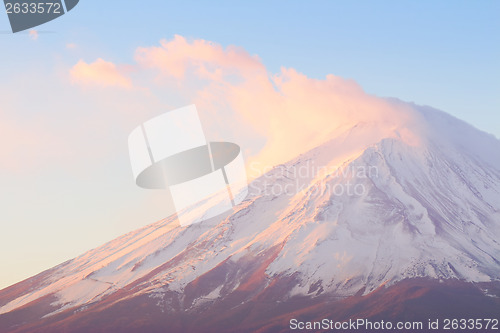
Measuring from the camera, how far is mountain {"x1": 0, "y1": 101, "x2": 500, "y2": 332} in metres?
76.2

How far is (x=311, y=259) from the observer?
3391 inches

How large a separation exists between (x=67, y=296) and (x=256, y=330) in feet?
128

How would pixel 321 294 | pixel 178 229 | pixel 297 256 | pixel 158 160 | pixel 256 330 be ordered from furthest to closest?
pixel 178 229, pixel 297 256, pixel 321 294, pixel 256 330, pixel 158 160

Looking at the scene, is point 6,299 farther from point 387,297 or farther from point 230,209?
point 387,297

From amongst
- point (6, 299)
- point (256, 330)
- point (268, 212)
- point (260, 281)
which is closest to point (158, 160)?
point (256, 330)

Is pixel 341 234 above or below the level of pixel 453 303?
above

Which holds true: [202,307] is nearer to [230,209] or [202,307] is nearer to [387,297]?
[387,297]

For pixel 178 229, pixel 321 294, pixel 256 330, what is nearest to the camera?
pixel 256 330

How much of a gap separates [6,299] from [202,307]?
46335 mm

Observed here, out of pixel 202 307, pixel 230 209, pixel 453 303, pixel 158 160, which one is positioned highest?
pixel 158 160

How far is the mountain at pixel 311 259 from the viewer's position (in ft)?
250

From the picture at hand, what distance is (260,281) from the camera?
276 feet

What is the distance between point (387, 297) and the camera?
74875mm

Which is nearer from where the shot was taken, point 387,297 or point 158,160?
point 158,160
